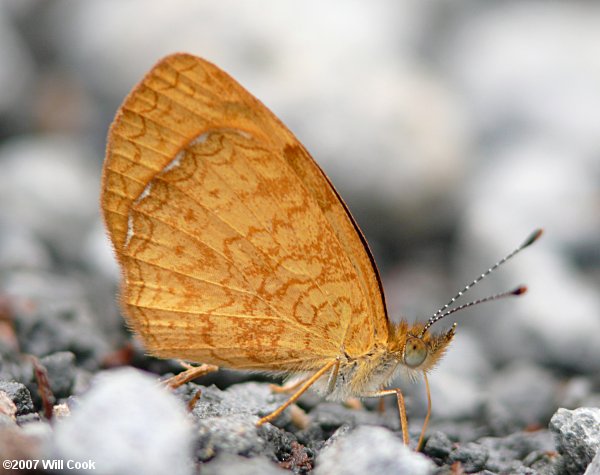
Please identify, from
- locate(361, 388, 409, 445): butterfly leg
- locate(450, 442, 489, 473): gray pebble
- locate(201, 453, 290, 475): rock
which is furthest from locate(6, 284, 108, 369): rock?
locate(450, 442, 489, 473): gray pebble

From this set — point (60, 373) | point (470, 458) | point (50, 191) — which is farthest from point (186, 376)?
point (50, 191)

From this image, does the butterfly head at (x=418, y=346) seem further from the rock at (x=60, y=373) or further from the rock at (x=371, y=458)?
the rock at (x=60, y=373)

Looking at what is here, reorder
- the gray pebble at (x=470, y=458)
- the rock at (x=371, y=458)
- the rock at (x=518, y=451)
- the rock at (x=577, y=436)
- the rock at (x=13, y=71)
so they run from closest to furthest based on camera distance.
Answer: the rock at (x=371, y=458) → the rock at (x=577, y=436) → the gray pebble at (x=470, y=458) → the rock at (x=518, y=451) → the rock at (x=13, y=71)

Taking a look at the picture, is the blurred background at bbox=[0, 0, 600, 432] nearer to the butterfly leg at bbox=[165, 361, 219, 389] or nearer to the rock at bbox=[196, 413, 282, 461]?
the butterfly leg at bbox=[165, 361, 219, 389]

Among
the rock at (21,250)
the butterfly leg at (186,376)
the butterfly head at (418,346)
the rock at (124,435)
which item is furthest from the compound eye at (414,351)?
the rock at (21,250)

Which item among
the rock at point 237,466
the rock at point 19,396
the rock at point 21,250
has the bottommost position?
the rock at point 19,396
